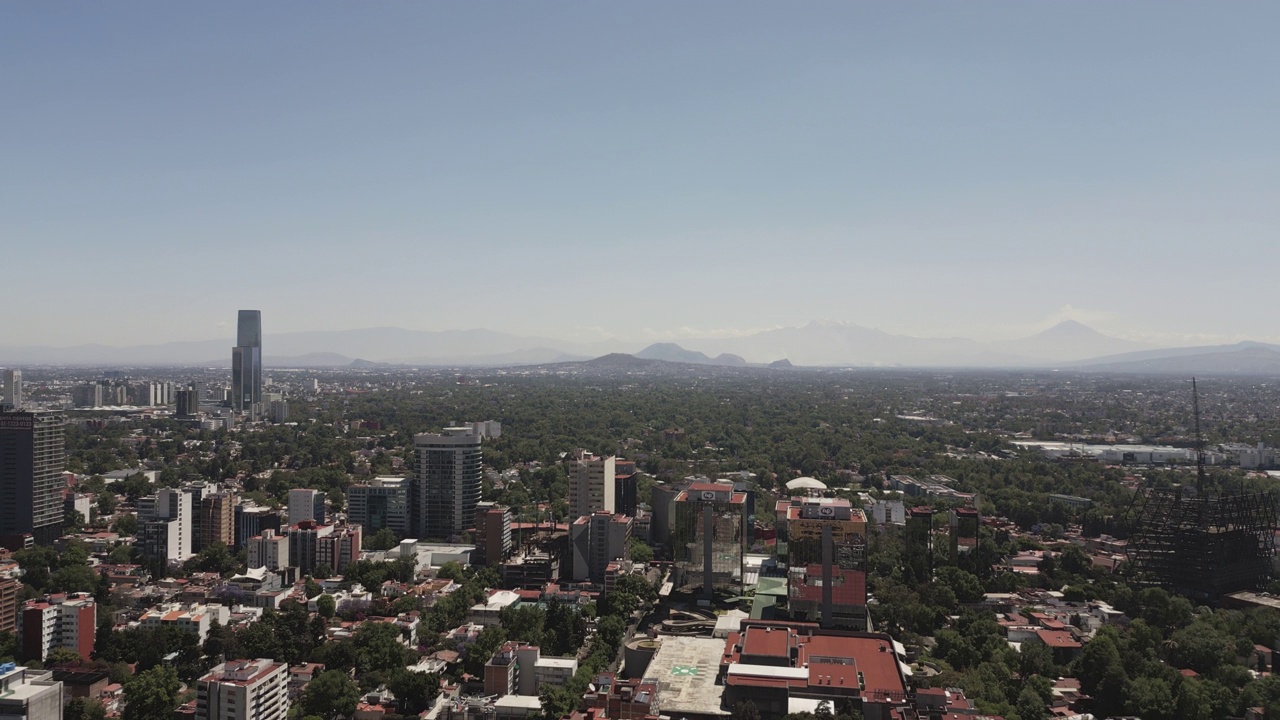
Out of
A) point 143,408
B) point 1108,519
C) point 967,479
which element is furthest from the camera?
point 143,408

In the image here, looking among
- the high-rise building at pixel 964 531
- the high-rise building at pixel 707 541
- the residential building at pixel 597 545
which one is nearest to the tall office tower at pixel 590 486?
the residential building at pixel 597 545

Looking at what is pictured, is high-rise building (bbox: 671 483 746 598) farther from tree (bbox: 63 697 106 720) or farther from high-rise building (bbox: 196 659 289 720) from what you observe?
tree (bbox: 63 697 106 720)

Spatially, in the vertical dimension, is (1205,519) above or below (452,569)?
above

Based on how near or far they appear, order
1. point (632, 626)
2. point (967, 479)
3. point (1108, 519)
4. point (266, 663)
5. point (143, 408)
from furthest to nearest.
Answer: point (143, 408)
point (967, 479)
point (1108, 519)
point (632, 626)
point (266, 663)

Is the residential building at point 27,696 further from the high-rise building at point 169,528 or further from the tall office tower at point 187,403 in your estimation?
the tall office tower at point 187,403

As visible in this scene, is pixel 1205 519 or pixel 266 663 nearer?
pixel 266 663

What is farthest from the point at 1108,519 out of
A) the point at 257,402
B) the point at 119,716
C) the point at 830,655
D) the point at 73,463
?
the point at 257,402

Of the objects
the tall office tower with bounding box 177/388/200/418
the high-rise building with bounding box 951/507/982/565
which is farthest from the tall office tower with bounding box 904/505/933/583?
the tall office tower with bounding box 177/388/200/418

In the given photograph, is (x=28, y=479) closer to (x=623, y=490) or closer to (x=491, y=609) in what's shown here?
(x=491, y=609)

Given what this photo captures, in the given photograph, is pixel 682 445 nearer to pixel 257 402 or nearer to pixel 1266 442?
pixel 1266 442
